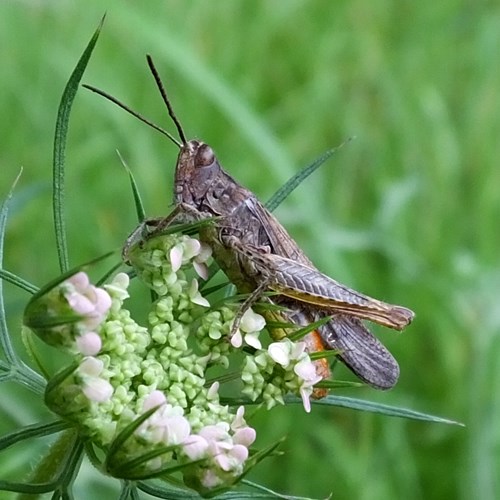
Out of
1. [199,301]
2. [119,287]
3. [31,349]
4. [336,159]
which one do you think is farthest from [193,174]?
[336,159]

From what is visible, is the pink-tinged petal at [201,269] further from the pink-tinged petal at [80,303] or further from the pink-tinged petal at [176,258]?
the pink-tinged petal at [80,303]

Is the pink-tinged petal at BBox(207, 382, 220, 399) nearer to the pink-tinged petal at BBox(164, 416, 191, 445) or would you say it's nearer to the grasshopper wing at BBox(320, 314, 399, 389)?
the pink-tinged petal at BBox(164, 416, 191, 445)

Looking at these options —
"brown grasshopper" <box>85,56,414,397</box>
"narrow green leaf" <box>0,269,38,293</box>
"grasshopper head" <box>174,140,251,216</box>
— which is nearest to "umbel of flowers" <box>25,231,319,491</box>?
"narrow green leaf" <box>0,269,38,293</box>

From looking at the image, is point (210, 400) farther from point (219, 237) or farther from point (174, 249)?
point (219, 237)

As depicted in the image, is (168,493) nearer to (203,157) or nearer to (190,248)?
(190,248)

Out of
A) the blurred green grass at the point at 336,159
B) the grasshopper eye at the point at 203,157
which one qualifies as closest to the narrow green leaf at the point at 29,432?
the grasshopper eye at the point at 203,157

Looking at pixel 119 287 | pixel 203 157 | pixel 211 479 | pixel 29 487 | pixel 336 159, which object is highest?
pixel 336 159
